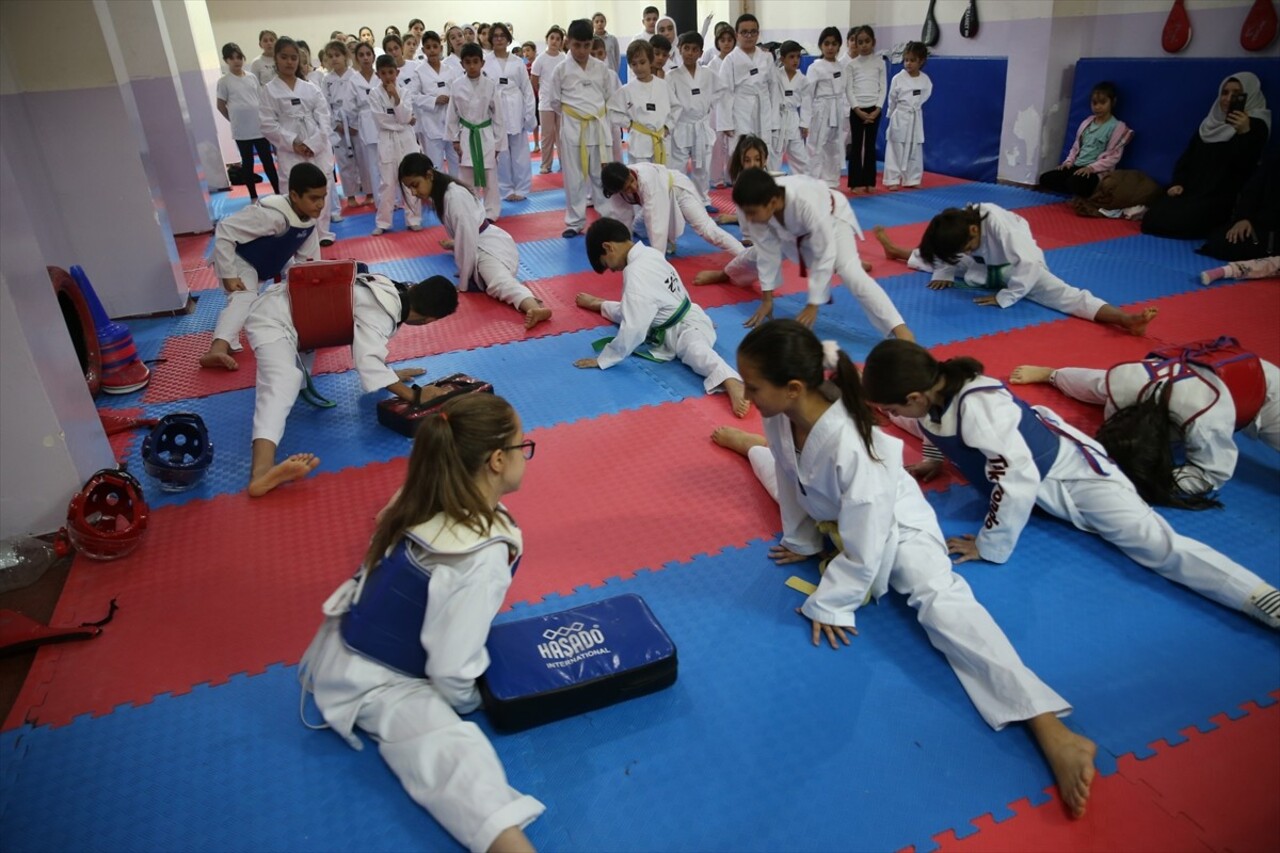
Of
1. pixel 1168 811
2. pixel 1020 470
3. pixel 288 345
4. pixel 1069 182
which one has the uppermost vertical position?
pixel 288 345

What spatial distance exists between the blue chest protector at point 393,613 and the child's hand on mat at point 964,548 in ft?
Answer: 6.44

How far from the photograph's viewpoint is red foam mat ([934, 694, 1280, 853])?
2.03 metres

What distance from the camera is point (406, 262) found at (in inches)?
295

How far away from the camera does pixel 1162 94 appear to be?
7535 millimetres

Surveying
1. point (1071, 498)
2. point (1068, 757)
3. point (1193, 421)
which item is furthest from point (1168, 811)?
point (1193, 421)

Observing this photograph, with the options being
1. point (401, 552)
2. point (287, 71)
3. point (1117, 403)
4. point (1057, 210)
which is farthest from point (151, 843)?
point (1057, 210)

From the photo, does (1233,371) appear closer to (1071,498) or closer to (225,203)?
(1071,498)

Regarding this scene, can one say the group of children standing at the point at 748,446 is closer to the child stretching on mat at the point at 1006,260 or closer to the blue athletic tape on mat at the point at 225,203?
the child stretching on mat at the point at 1006,260

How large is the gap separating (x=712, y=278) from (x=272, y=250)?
313 centimetres

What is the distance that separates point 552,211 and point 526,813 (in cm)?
826

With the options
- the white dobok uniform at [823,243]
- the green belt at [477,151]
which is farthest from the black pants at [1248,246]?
the green belt at [477,151]

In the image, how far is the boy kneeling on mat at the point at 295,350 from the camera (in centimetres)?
388

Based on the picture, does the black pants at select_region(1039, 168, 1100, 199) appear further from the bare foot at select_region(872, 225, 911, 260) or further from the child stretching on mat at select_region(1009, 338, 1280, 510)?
the child stretching on mat at select_region(1009, 338, 1280, 510)

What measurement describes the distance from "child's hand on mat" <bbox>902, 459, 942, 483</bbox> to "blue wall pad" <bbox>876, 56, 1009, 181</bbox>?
706 cm
